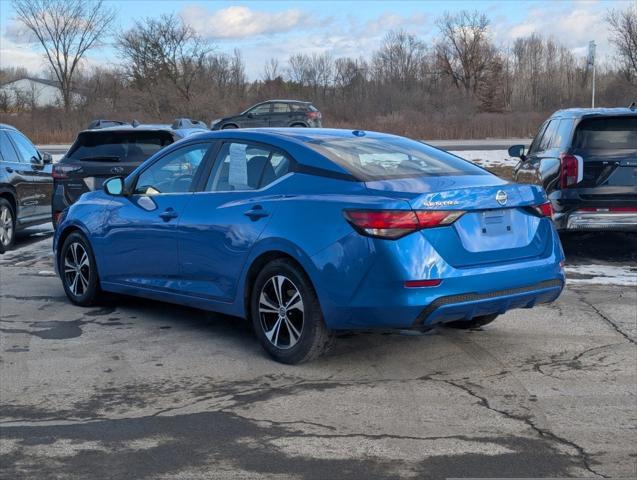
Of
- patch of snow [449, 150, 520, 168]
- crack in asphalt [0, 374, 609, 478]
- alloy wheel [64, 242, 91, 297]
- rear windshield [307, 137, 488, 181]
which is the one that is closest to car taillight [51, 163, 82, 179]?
alloy wheel [64, 242, 91, 297]

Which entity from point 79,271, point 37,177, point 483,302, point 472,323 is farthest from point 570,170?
point 37,177

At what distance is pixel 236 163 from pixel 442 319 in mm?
2083

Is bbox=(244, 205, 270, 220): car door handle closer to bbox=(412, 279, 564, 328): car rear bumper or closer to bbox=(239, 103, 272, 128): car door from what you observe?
bbox=(412, 279, 564, 328): car rear bumper

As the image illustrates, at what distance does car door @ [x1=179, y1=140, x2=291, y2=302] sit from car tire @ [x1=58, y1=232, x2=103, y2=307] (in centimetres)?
154

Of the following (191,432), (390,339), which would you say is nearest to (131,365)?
(191,432)

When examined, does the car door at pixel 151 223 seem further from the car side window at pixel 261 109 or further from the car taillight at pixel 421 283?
the car side window at pixel 261 109

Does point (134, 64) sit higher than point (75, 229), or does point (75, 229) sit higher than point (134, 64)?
point (134, 64)

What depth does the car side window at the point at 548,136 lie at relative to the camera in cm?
1084

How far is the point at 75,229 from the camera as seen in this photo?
25.8 feet

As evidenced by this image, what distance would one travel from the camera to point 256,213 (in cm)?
588

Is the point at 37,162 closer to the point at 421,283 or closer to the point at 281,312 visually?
the point at 281,312

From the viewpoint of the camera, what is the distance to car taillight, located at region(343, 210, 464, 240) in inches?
201

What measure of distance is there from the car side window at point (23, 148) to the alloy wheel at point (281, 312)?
8027 millimetres

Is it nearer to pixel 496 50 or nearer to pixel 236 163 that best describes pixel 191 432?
pixel 236 163
